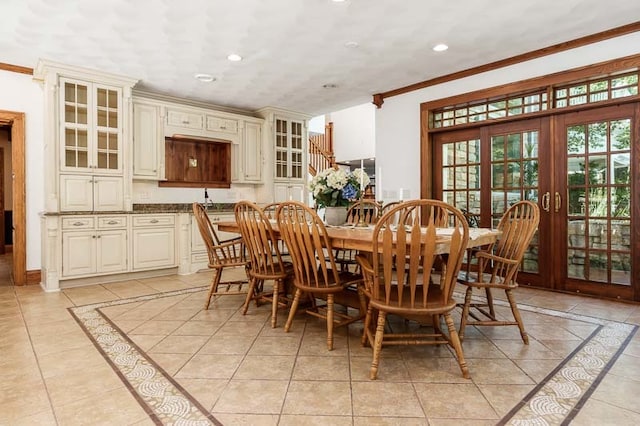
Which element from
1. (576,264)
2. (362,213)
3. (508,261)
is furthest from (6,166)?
(576,264)

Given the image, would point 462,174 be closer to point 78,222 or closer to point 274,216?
point 274,216

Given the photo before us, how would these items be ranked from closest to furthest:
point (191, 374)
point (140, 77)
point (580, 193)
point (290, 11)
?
point (191, 374) < point (290, 11) < point (580, 193) < point (140, 77)

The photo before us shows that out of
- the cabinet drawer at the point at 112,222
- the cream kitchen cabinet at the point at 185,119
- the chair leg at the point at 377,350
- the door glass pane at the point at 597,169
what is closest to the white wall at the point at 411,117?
the door glass pane at the point at 597,169

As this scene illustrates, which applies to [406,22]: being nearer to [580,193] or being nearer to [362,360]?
[580,193]

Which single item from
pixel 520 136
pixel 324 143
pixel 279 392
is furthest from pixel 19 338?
pixel 324 143

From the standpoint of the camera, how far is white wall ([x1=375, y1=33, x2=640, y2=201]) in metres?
4.00

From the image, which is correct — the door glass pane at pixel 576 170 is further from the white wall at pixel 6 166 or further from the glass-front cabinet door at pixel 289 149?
the white wall at pixel 6 166

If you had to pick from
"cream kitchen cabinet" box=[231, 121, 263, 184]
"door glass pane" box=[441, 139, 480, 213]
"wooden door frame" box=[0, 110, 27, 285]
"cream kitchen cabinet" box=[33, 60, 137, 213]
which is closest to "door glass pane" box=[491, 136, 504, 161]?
"door glass pane" box=[441, 139, 480, 213]

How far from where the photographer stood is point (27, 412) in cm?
167

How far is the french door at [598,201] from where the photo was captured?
3529 mm

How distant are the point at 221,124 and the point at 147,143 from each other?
3.71 ft

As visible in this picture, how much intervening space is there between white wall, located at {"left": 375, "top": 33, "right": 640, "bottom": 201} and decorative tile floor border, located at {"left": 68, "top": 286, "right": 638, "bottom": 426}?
8.50ft

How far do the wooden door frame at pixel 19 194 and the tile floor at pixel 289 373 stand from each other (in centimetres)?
149

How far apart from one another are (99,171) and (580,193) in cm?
→ 522
